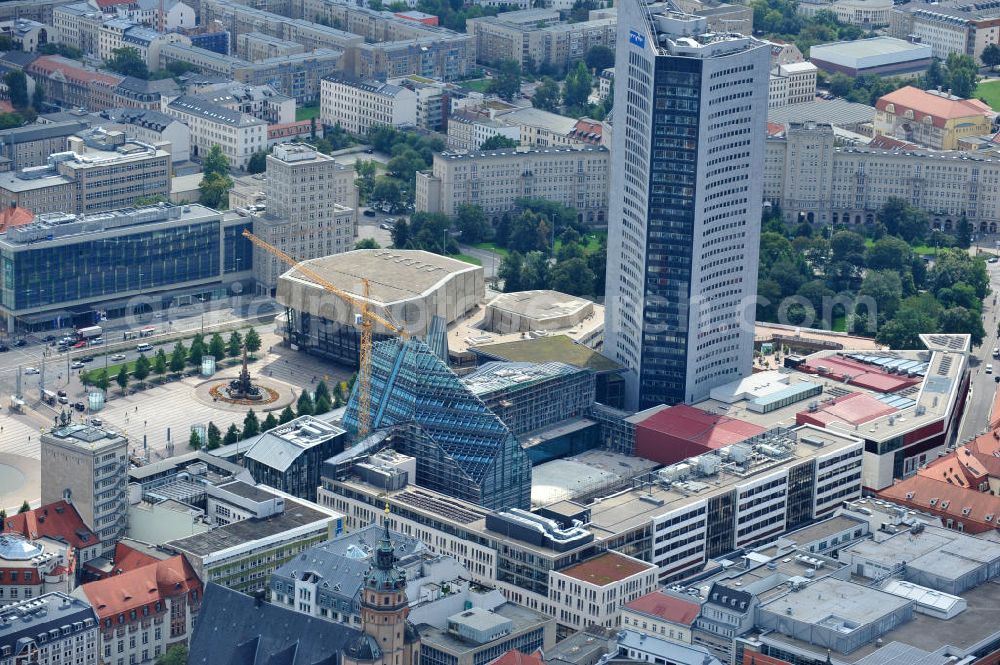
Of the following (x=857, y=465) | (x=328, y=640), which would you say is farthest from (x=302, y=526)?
(x=857, y=465)

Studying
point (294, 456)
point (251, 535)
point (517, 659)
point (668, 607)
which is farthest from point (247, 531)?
point (668, 607)

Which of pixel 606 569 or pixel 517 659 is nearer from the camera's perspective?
pixel 517 659

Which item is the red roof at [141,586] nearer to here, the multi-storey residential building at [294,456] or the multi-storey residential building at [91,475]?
the multi-storey residential building at [91,475]

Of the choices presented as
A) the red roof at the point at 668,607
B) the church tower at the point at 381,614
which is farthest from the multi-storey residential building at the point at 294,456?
the church tower at the point at 381,614

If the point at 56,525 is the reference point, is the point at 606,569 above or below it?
below

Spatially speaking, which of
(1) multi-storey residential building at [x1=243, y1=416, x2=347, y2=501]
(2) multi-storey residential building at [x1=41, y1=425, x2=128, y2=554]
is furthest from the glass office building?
(2) multi-storey residential building at [x1=41, y1=425, x2=128, y2=554]

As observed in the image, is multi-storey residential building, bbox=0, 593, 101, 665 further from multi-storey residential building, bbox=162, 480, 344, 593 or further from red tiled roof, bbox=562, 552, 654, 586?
red tiled roof, bbox=562, 552, 654, 586

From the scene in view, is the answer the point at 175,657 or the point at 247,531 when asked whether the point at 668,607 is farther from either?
the point at 175,657
